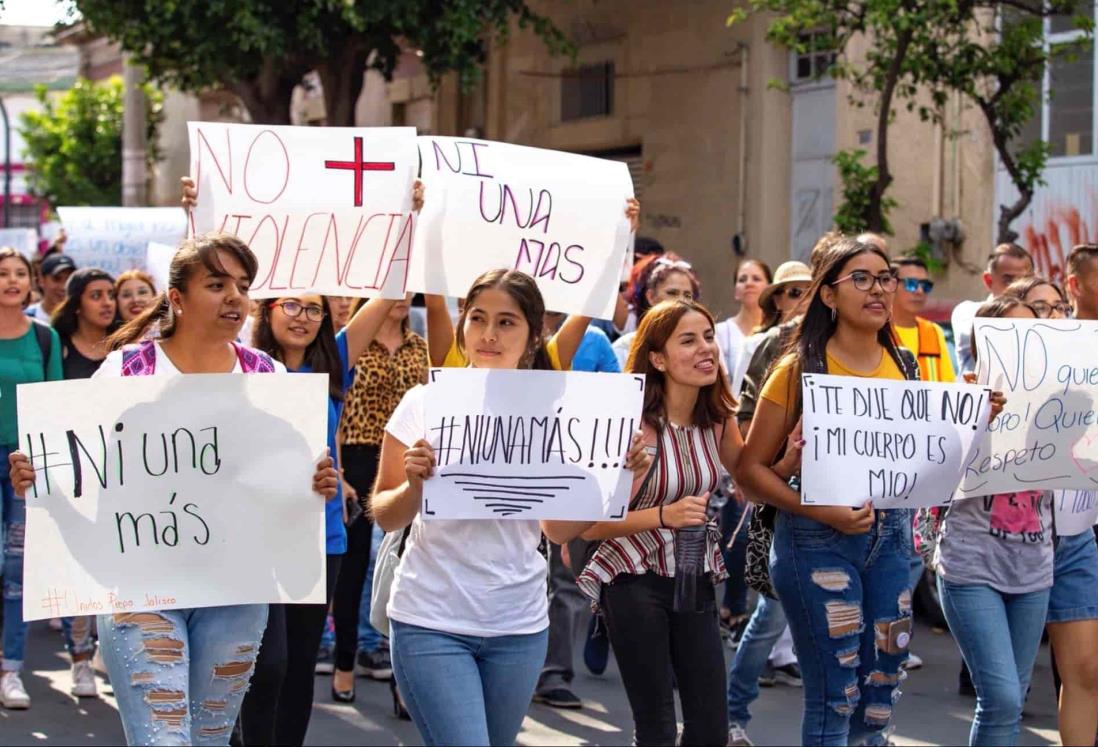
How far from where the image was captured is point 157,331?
15.7ft

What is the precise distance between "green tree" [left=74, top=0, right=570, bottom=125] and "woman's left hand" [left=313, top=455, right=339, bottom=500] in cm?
1243

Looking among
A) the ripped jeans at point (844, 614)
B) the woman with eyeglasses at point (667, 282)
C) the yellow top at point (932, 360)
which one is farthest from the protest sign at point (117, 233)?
the ripped jeans at point (844, 614)

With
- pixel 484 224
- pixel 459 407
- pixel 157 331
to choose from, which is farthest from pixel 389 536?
pixel 484 224

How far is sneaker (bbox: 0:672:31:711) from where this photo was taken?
24.6 feet

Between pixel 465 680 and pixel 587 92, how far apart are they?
1656 cm

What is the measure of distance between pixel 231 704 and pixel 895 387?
7.30 ft

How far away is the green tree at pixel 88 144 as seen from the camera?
30.8 metres

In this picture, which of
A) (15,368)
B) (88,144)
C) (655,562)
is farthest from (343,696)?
(88,144)

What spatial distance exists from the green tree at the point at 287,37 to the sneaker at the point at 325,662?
9.29 metres

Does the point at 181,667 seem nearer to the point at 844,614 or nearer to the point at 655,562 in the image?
the point at 655,562

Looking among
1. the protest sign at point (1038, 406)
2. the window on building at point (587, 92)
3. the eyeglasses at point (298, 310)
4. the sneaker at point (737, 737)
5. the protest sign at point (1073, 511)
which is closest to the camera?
the protest sign at point (1038, 406)

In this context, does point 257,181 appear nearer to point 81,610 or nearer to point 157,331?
point 157,331

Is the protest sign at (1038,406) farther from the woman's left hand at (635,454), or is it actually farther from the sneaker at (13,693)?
the sneaker at (13,693)

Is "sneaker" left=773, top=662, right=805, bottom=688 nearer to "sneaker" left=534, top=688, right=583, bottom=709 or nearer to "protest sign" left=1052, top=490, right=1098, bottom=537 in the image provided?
Result: "sneaker" left=534, top=688, right=583, bottom=709
